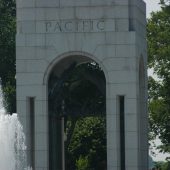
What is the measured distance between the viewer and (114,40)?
44062 mm

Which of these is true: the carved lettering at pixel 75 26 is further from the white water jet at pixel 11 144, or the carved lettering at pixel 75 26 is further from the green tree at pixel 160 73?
the green tree at pixel 160 73

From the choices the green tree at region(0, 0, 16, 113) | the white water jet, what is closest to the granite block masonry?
the white water jet

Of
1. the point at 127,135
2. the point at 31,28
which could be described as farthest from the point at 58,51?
the point at 127,135

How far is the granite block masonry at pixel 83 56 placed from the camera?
44031 millimetres

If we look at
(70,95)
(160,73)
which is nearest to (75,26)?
(70,95)

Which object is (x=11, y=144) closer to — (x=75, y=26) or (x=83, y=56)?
(x=83, y=56)

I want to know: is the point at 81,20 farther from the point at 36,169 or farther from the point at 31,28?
the point at 36,169

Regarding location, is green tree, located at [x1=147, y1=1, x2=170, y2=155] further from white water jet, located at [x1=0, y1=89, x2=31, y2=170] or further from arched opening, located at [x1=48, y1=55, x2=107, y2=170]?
white water jet, located at [x1=0, y1=89, x2=31, y2=170]

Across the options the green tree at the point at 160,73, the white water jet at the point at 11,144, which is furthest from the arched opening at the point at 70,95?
the green tree at the point at 160,73

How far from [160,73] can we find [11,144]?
78.5ft

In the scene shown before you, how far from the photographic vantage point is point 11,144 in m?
43.2

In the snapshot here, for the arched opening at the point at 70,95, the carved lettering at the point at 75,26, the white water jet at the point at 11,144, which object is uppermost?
the carved lettering at the point at 75,26

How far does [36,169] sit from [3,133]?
2591 millimetres

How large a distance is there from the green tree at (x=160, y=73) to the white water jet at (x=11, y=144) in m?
21.1
